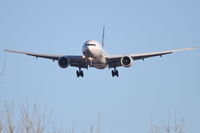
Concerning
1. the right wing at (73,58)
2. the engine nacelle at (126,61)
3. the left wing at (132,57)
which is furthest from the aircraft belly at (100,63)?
the engine nacelle at (126,61)

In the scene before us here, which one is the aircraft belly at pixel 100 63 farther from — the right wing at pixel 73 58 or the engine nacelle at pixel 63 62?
the engine nacelle at pixel 63 62

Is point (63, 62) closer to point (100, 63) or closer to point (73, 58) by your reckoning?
point (73, 58)

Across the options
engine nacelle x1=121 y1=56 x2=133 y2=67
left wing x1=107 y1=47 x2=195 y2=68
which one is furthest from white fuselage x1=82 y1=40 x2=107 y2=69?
engine nacelle x1=121 y1=56 x2=133 y2=67

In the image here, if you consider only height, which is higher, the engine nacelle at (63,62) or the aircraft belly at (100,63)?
the engine nacelle at (63,62)

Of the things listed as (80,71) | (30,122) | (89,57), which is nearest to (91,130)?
(30,122)

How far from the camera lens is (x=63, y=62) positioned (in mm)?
45406

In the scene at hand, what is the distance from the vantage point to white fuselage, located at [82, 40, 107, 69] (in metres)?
43.0

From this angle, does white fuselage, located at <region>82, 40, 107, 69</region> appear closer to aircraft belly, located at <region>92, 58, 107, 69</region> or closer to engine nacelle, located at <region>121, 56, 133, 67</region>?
aircraft belly, located at <region>92, 58, 107, 69</region>

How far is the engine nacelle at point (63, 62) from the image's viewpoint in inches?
1778

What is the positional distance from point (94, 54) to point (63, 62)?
371cm

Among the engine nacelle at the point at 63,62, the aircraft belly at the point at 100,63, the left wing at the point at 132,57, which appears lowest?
the aircraft belly at the point at 100,63

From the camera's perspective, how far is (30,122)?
58.5ft

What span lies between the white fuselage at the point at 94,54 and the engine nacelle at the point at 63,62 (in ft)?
7.49

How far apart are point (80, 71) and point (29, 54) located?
5357mm
